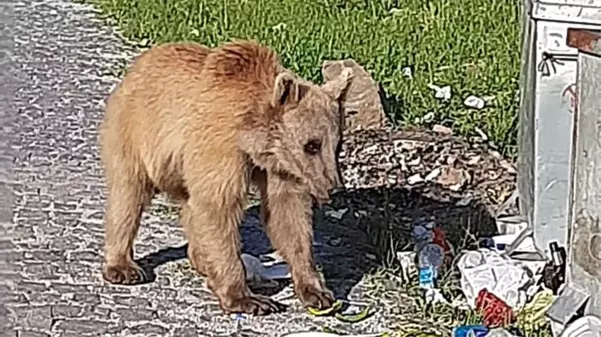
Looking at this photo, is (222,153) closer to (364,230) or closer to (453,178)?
(364,230)

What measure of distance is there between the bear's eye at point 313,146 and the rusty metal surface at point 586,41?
1163mm

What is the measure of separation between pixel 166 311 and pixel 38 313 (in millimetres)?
582

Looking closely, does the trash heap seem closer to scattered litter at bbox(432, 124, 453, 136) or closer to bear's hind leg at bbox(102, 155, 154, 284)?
bear's hind leg at bbox(102, 155, 154, 284)

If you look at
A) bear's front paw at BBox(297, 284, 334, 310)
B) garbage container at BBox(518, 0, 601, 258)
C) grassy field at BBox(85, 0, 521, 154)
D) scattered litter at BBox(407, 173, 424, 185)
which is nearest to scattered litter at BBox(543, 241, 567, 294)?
garbage container at BBox(518, 0, 601, 258)

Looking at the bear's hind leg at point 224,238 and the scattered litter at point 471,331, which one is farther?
the bear's hind leg at point 224,238

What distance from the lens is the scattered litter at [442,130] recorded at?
32.8ft

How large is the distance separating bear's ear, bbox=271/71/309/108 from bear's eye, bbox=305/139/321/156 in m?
0.19

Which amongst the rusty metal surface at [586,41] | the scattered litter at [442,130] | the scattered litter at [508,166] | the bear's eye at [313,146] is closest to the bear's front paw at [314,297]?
the bear's eye at [313,146]

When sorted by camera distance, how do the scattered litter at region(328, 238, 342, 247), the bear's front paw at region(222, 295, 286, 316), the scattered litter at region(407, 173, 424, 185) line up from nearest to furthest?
1. the bear's front paw at region(222, 295, 286, 316)
2. the scattered litter at region(328, 238, 342, 247)
3. the scattered litter at region(407, 173, 424, 185)

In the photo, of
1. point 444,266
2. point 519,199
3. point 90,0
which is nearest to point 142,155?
point 444,266

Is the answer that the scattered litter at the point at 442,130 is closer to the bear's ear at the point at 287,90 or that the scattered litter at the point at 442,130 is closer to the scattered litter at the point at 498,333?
the bear's ear at the point at 287,90

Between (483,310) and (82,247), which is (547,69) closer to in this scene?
(483,310)

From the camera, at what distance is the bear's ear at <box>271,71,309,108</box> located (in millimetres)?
6605

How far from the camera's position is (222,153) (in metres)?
6.79
